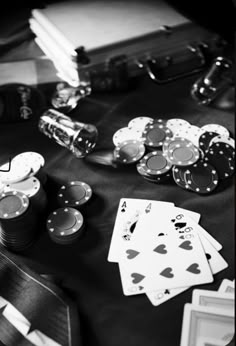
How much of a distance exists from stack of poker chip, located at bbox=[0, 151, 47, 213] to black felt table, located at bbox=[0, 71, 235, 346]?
56 mm

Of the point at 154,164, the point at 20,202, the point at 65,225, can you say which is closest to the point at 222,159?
the point at 154,164

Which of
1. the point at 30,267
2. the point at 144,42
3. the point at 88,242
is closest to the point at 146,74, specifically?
the point at 144,42

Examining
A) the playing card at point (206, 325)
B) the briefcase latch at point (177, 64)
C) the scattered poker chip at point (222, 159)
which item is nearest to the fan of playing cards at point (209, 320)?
the playing card at point (206, 325)

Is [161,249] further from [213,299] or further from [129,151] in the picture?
[129,151]

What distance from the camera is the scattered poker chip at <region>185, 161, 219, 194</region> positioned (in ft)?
4.90

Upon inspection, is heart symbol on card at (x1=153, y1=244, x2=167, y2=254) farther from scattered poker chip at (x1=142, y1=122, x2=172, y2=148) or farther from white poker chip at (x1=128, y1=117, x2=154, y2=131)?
white poker chip at (x1=128, y1=117, x2=154, y2=131)

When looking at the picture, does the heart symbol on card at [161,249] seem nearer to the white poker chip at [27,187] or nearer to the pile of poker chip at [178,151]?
the pile of poker chip at [178,151]

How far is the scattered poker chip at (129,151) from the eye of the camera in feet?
5.32

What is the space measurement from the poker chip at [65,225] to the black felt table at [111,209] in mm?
28

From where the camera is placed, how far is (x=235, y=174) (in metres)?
1.53

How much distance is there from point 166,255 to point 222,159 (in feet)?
1.60

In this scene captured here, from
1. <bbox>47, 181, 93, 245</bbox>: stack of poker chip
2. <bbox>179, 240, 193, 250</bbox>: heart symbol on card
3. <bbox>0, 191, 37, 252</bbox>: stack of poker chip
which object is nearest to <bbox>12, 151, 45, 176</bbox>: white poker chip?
<bbox>47, 181, 93, 245</bbox>: stack of poker chip

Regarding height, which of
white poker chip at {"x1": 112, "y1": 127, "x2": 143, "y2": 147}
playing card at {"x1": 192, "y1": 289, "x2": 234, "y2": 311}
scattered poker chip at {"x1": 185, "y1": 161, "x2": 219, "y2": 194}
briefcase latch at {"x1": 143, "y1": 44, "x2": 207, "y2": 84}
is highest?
briefcase latch at {"x1": 143, "y1": 44, "x2": 207, "y2": 84}

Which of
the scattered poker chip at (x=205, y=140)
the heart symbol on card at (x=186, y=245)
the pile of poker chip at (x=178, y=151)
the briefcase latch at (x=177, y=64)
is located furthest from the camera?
the briefcase latch at (x=177, y=64)
